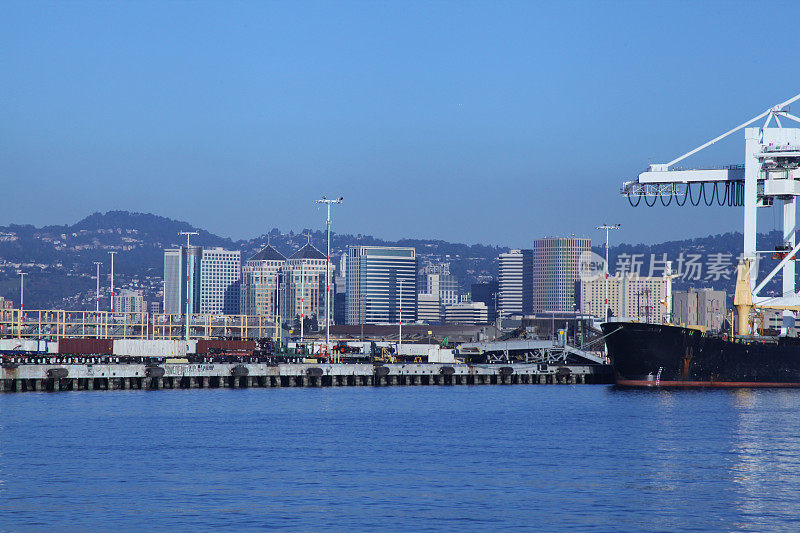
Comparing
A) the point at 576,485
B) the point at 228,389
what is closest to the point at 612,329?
the point at 228,389

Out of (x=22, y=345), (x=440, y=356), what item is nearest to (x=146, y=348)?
(x=22, y=345)

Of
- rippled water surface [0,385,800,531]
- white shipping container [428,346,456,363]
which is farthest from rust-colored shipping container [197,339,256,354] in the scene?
rippled water surface [0,385,800,531]

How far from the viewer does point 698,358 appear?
270 feet

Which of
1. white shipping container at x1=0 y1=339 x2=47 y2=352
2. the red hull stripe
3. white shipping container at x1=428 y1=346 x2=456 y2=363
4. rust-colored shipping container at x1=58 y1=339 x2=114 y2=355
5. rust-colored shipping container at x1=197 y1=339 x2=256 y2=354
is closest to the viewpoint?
the red hull stripe

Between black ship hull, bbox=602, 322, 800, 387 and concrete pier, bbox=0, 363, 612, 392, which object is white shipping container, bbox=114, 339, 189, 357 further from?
black ship hull, bbox=602, 322, 800, 387

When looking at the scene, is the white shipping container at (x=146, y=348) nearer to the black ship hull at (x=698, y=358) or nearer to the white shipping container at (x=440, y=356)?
the white shipping container at (x=440, y=356)

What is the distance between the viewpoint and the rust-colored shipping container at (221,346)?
120 m

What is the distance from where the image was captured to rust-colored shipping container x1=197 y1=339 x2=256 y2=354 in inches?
4722

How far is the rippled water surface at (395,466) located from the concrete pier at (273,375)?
24.8ft

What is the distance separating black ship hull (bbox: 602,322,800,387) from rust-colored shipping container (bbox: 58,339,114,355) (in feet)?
166

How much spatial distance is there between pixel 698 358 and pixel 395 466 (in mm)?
46628

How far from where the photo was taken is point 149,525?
3091 centimetres

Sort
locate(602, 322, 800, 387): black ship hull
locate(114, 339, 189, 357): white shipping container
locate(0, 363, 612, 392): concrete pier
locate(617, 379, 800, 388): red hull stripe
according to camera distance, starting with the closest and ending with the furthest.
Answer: locate(0, 363, 612, 392): concrete pier, locate(602, 322, 800, 387): black ship hull, locate(617, 379, 800, 388): red hull stripe, locate(114, 339, 189, 357): white shipping container

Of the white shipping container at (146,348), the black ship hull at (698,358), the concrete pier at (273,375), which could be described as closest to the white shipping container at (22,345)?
the white shipping container at (146,348)
